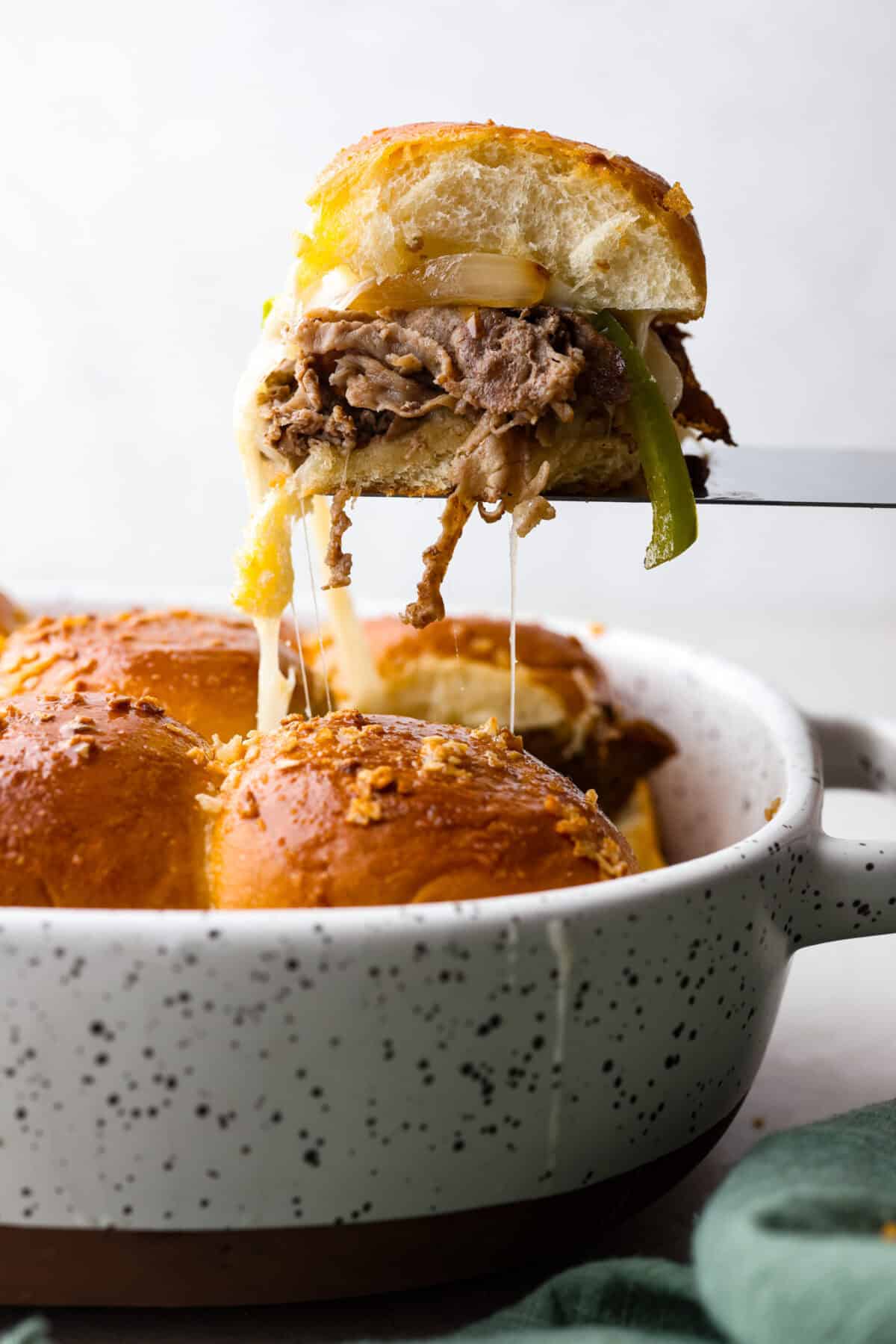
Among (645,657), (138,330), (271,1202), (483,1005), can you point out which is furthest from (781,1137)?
(138,330)

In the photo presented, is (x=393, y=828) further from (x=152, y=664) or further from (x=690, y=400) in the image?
(x=152, y=664)

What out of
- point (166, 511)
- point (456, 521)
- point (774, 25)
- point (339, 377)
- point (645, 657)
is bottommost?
point (166, 511)

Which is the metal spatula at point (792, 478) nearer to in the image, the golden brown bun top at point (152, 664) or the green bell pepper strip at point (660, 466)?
the green bell pepper strip at point (660, 466)

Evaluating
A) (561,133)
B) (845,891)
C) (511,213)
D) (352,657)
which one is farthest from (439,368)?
(561,133)

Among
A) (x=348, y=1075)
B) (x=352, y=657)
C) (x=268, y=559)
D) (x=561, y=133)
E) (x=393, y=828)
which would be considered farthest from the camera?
(x=561, y=133)

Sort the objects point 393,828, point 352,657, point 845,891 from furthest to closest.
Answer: point 352,657 → point 845,891 → point 393,828

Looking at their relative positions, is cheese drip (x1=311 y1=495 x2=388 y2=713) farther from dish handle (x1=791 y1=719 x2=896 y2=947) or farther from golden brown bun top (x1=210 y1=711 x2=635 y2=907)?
dish handle (x1=791 y1=719 x2=896 y2=947)

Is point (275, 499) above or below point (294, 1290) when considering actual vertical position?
above

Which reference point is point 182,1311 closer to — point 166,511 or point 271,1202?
point 271,1202
